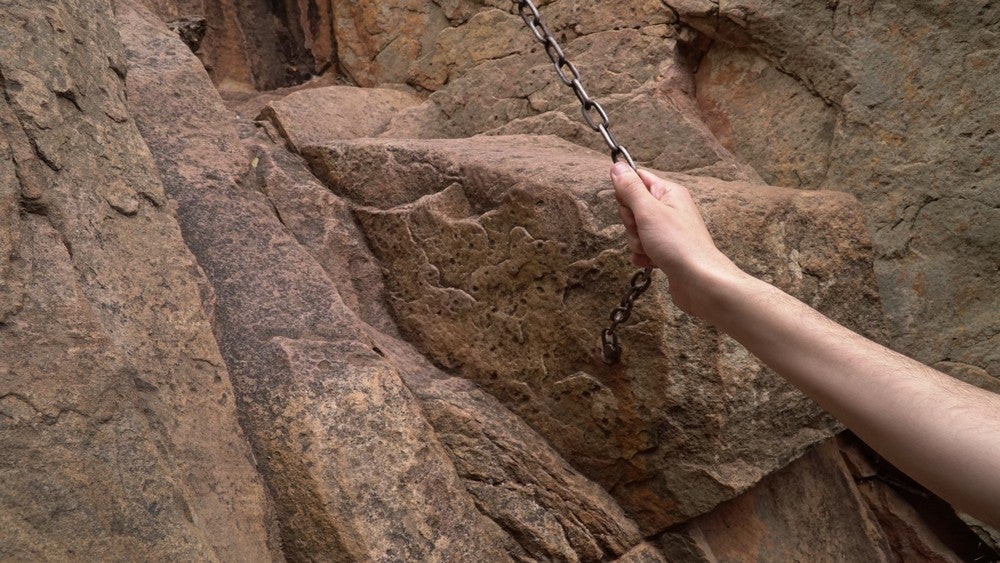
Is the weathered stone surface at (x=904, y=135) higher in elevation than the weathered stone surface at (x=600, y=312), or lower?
higher

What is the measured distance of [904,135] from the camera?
2.08 m

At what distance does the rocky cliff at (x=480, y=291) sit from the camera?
134 centimetres

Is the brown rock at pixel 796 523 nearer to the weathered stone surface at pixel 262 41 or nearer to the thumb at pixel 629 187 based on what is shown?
the thumb at pixel 629 187

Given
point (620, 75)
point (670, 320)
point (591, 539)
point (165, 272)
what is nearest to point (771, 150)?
point (620, 75)

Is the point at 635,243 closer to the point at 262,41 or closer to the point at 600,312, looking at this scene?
the point at 600,312

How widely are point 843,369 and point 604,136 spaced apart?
59cm

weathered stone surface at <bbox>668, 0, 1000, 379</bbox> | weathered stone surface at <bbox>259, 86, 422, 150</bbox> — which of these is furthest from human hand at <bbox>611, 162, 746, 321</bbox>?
weathered stone surface at <bbox>259, 86, 422, 150</bbox>

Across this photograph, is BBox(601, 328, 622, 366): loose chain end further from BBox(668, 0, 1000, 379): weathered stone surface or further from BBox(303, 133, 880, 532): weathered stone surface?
BBox(668, 0, 1000, 379): weathered stone surface

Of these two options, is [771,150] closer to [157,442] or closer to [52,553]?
[157,442]

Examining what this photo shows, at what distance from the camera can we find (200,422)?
1.49 m

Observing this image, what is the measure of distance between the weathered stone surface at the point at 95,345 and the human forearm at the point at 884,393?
0.93m

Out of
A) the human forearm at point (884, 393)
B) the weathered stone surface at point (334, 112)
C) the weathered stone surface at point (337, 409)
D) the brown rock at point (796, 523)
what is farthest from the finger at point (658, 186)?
the weathered stone surface at point (334, 112)

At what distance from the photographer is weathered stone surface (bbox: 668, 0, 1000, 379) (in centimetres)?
200

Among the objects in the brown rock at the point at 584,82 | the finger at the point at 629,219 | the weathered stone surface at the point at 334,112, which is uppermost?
the brown rock at the point at 584,82
